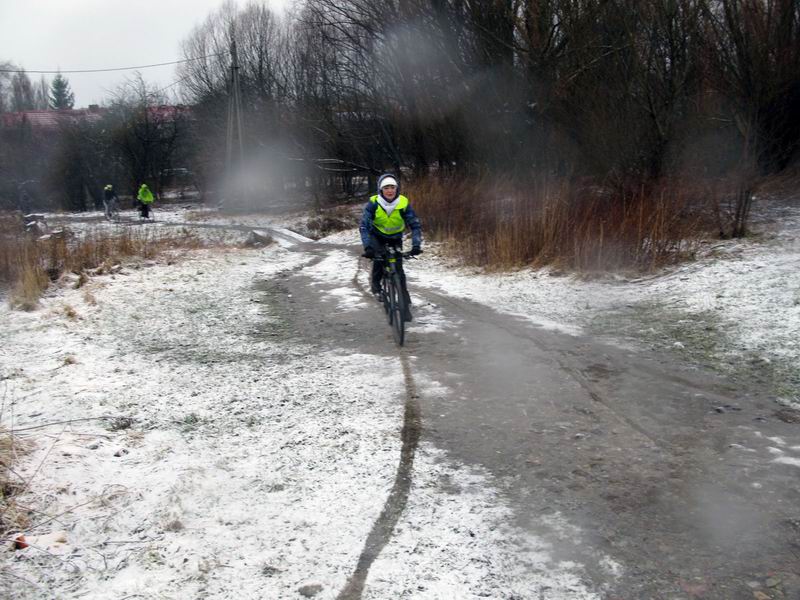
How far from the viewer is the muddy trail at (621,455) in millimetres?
3006

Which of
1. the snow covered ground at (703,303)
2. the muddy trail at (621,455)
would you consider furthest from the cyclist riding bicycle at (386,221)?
the snow covered ground at (703,303)

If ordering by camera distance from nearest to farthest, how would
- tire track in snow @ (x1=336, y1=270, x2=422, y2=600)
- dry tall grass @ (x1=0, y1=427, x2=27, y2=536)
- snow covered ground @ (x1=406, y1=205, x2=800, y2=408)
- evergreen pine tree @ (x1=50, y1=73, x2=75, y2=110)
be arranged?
tire track in snow @ (x1=336, y1=270, x2=422, y2=600) < dry tall grass @ (x1=0, y1=427, x2=27, y2=536) < snow covered ground @ (x1=406, y1=205, x2=800, y2=408) < evergreen pine tree @ (x1=50, y1=73, x2=75, y2=110)

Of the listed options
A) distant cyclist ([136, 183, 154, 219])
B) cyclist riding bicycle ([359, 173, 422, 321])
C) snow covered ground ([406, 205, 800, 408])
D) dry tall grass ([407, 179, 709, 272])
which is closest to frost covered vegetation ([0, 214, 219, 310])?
cyclist riding bicycle ([359, 173, 422, 321])

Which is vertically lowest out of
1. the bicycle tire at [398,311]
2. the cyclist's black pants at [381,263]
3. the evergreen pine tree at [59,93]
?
the bicycle tire at [398,311]

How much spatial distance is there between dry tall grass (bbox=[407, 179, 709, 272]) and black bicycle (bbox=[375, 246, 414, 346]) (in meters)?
4.08

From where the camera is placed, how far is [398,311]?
7.24 m

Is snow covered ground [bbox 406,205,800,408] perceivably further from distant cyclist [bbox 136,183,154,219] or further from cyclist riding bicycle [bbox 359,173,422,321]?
distant cyclist [bbox 136,183,154,219]

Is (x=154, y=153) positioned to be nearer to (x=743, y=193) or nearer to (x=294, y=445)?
(x=743, y=193)

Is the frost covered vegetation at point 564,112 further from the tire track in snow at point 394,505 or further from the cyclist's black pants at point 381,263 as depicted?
the tire track in snow at point 394,505

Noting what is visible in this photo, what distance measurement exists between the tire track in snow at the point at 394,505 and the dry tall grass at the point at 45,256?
6690mm

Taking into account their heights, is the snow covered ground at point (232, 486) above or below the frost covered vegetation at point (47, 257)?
below

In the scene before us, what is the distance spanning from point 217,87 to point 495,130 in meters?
32.6

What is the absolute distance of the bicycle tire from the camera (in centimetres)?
713

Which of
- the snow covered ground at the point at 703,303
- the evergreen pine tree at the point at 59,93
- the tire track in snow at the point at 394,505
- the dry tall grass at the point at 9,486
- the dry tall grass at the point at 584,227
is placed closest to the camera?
the tire track in snow at the point at 394,505
